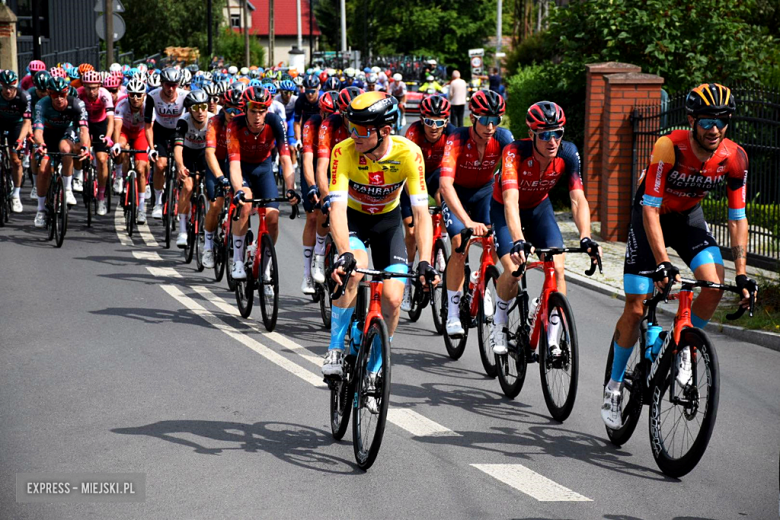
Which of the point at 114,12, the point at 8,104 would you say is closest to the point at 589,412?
the point at 8,104

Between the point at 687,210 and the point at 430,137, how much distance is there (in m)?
3.50

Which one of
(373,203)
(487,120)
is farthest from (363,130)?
(487,120)

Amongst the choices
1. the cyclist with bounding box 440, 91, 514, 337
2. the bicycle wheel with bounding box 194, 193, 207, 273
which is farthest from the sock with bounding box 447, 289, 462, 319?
the bicycle wheel with bounding box 194, 193, 207, 273

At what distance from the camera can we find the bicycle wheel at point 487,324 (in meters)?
8.75

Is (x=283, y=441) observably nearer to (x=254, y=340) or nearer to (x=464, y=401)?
(x=464, y=401)

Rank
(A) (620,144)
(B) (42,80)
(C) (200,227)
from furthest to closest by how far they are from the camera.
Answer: (A) (620,144)
(B) (42,80)
(C) (200,227)

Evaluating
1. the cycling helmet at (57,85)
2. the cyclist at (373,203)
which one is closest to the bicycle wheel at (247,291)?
the cyclist at (373,203)

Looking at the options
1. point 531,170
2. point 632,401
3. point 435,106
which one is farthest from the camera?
point 435,106

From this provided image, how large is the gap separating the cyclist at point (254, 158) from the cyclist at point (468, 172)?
1672 millimetres

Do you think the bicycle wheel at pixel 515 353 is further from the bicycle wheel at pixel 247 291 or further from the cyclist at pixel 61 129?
the cyclist at pixel 61 129

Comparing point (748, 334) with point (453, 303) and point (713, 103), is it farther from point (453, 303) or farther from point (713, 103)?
point (713, 103)

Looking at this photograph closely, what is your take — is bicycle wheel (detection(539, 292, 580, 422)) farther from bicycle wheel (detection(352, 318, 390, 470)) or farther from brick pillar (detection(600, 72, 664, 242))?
brick pillar (detection(600, 72, 664, 242))

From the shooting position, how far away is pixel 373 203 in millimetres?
7250

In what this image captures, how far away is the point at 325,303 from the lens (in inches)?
416
